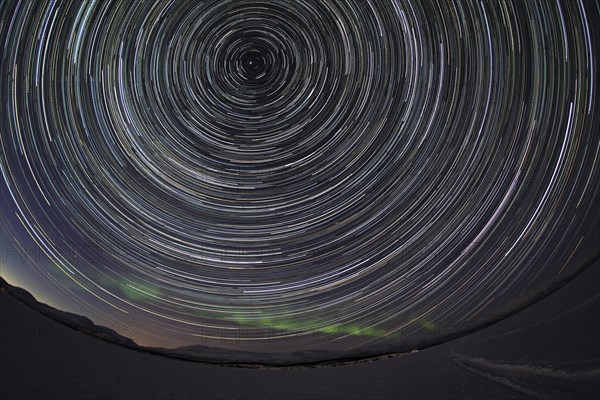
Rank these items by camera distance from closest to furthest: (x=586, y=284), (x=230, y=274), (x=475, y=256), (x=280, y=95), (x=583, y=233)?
(x=586, y=284)
(x=583, y=233)
(x=475, y=256)
(x=230, y=274)
(x=280, y=95)

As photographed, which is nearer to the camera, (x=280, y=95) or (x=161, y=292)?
(x=161, y=292)

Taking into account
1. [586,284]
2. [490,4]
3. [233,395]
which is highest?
[490,4]

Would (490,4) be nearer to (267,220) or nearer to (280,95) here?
(280,95)

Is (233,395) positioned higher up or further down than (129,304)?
further down

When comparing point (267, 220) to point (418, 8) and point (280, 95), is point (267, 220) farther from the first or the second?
point (418, 8)

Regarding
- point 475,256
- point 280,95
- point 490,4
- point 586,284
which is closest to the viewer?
point 586,284

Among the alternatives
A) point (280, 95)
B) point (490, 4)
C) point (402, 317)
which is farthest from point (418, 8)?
point (402, 317)
